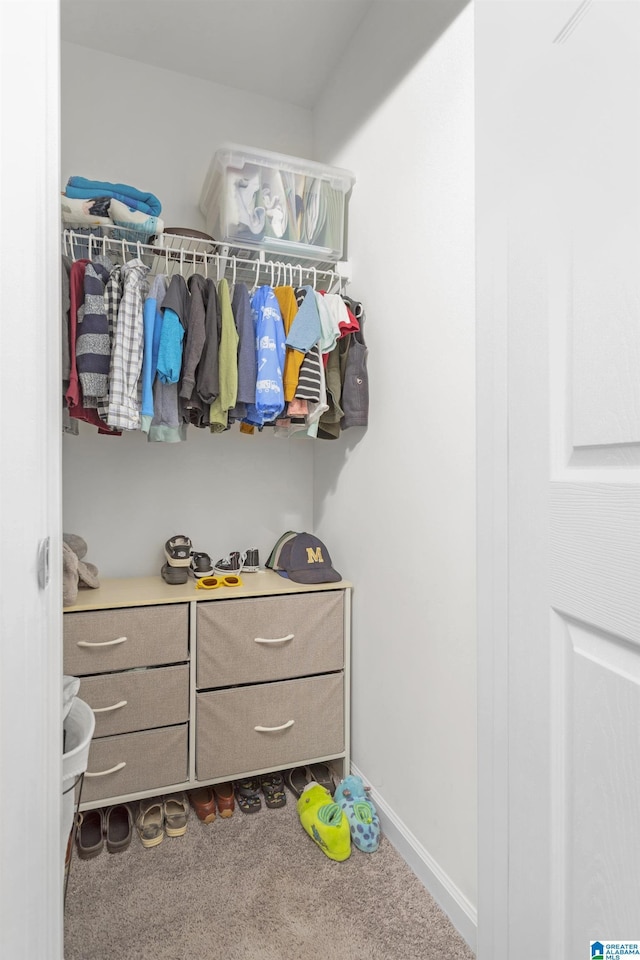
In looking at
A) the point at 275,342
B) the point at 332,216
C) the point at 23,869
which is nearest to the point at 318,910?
the point at 23,869

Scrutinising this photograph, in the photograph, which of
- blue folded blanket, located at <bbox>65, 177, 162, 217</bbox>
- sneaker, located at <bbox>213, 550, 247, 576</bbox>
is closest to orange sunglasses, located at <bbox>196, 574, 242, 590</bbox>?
sneaker, located at <bbox>213, 550, 247, 576</bbox>

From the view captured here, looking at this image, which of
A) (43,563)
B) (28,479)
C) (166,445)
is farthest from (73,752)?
(166,445)

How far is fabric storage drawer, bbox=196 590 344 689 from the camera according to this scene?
1892 millimetres

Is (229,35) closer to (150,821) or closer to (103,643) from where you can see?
(103,643)

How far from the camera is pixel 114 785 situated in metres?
1.78

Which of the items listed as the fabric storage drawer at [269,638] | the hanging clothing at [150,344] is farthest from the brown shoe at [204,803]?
the hanging clothing at [150,344]

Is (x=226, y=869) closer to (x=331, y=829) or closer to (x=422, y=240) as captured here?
(x=331, y=829)

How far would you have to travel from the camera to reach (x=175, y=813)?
1.86 meters

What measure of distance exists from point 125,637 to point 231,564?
0.58 metres

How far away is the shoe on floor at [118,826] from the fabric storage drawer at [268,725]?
258 mm

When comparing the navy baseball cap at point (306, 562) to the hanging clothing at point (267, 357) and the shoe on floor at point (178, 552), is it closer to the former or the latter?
the shoe on floor at point (178, 552)

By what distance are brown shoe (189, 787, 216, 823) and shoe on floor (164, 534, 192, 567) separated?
2.62 feet

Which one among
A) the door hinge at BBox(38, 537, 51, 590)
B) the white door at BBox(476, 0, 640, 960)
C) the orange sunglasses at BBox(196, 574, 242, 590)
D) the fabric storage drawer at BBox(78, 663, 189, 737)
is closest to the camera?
the white door at BBox(476, 0, 640, 960)

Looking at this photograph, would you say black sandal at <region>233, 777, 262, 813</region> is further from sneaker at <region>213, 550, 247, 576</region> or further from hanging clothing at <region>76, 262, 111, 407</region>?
hanging clothing at <region>76, 262, 111, 407</region>
